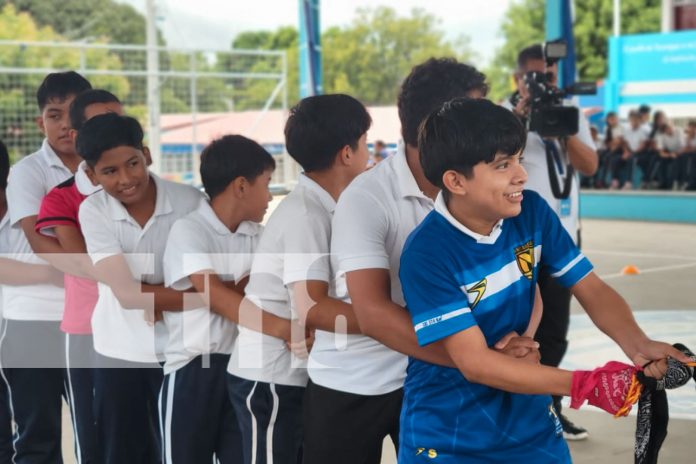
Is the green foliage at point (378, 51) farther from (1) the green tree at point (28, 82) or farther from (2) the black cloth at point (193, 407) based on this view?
(2) the black cloth at point (193, 407)

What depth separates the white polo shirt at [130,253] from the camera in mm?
2875

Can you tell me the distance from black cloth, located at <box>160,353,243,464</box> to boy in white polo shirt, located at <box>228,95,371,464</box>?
0.57ft

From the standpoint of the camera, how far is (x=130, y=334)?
294 cm

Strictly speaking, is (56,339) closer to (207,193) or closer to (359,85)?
(207,193)

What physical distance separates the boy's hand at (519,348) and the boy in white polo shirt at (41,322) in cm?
190

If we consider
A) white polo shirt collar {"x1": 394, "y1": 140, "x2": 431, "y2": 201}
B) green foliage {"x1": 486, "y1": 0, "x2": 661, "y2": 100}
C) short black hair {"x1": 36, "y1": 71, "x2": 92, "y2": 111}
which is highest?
green foliage {"x1": 486, "y1": 0, "x2": 661, "y2": 100}

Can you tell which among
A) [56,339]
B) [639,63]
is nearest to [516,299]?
[56,339]

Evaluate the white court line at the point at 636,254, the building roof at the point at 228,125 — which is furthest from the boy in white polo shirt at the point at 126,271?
the building roof at the point at 228,125

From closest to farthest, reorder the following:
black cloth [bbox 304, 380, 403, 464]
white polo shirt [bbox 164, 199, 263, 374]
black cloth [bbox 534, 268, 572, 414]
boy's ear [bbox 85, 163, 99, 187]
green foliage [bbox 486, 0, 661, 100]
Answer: black cloth [bbox 304, 380, 403, 464] < white polo shirt [bbox 164, 199, 263, 374] < boy's ear [bbox 85, 163, 99, 187] < black cloth [bbox 534, 268, 572, 414] < green foliage [bbox 486, 0, 661, 100]

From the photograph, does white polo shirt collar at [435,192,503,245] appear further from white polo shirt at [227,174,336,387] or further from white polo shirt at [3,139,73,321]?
white polo shirt at [3,139,73,321]

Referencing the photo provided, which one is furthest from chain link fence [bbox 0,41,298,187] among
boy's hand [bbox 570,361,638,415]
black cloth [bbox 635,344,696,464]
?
boy's hand [bbox 570,361,638,415]

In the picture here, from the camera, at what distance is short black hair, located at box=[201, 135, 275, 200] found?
277cm

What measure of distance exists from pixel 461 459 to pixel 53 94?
Answer: 6.82ft

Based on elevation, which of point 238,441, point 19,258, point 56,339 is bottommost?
point 238,441
